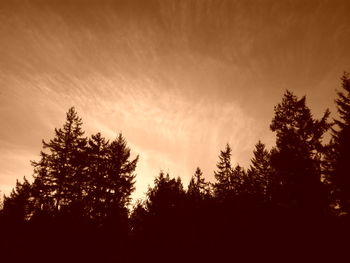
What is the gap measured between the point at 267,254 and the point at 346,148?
9.44m

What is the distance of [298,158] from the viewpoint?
2064 centimetres

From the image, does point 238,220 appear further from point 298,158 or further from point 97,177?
point 97,177

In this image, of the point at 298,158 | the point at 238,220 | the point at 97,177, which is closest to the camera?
the point at 238,220

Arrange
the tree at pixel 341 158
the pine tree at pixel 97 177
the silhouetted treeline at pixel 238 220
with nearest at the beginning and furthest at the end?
the silhouetted treeline at pixel 238 220 < the tree at pixel 341 158 < the pine tree at pixel 97 177

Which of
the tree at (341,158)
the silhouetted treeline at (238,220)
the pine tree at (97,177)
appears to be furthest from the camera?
the pine tree at (97,177)

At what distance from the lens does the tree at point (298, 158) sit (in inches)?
749

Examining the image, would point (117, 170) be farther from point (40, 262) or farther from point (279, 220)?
point (279, 220)

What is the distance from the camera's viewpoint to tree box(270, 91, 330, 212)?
19031mm

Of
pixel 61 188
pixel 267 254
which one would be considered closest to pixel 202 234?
pixel 267 254

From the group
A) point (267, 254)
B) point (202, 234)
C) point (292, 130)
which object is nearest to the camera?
point (202, 234)

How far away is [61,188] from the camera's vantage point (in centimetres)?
2862

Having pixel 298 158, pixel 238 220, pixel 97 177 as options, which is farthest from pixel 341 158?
pixel 97 177

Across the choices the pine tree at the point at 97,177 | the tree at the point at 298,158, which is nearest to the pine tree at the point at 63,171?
the pine tree at the point at 97,177

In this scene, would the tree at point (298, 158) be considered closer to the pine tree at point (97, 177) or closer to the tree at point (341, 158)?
the tree at point (341, 158)
